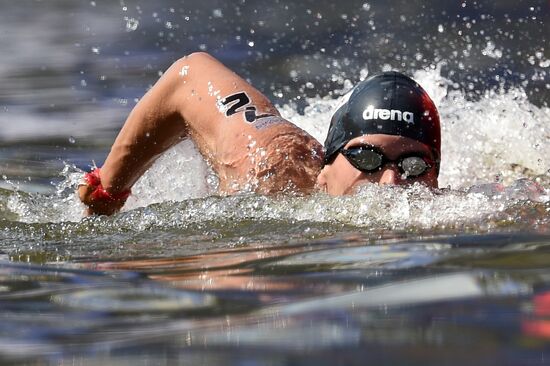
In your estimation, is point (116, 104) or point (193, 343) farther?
point (116, 104)

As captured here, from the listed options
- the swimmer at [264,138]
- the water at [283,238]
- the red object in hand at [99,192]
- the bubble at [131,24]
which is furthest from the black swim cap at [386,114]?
the bubble at [131,24]

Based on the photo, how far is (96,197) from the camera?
541 centimetres

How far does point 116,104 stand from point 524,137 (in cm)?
392

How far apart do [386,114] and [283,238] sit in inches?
49.2

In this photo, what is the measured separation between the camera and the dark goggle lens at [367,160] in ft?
15.2

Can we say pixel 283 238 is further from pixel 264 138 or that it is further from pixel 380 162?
pixel 264 138

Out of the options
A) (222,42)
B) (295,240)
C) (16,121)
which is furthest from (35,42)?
(295,240)

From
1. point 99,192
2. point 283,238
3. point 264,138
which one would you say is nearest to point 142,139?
point 99,192

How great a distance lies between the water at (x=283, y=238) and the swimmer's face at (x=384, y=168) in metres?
0.16

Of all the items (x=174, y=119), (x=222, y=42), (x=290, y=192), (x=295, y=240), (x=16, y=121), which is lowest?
(x=295, y=240)

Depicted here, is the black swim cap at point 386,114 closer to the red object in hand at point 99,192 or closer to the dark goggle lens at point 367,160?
the dark goggle lens at point 367,160

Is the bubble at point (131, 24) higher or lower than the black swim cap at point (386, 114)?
higher

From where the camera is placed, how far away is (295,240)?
146 inches

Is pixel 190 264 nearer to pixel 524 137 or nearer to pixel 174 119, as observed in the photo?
pixel 174 119
